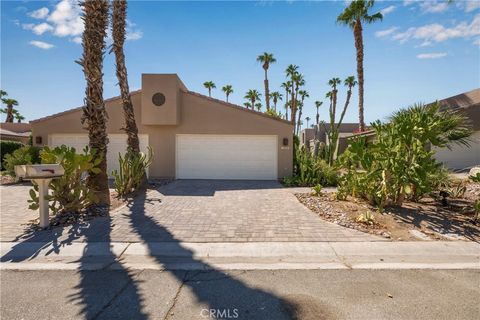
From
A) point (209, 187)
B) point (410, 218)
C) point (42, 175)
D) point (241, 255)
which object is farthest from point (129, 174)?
point (410, 218)

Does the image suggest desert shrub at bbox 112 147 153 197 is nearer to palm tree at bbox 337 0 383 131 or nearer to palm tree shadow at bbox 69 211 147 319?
palm tree shadow at bbox 69 211 147 319

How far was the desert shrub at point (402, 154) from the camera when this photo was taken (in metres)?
6.43

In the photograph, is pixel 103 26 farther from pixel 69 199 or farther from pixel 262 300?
pixel 262 300

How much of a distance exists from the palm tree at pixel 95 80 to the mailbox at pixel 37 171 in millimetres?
1363

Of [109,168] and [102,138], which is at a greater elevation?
[102,138]

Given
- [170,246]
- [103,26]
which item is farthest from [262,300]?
[103,26]

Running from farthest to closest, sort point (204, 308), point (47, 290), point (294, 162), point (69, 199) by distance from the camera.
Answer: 1. point (294, 162)
2. point (69, 199)
3. point (47, 290)
4. point (204, 308)

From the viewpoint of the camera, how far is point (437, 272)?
395cm

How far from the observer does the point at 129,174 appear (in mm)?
9172

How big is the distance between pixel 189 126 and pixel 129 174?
5.14 meters

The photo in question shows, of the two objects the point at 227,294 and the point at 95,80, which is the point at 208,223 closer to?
the point at 227,294

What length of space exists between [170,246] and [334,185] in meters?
8.57

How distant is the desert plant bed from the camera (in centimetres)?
548

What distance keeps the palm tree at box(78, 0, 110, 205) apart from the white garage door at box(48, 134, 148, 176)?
6.23 metres
